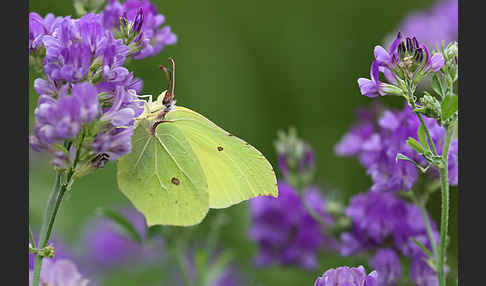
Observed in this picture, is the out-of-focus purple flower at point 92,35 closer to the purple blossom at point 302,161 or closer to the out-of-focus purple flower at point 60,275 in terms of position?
the out-of-focus purple flower at point 60,275

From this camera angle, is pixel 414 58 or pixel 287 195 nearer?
pixel 414 58

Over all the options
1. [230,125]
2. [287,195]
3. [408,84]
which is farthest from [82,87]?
[230,125]

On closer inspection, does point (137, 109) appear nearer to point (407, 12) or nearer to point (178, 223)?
point (178, 223)

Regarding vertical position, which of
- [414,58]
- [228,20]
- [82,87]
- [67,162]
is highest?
[228,20]

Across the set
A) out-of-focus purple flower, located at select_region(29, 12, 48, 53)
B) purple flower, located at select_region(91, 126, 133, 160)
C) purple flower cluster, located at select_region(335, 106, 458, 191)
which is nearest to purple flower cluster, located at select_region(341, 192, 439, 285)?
purple flower cluster, located at select_region(335, 106, 458, 191)

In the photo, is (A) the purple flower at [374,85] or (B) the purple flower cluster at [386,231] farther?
(B) the purple flower cluster at [386,231]

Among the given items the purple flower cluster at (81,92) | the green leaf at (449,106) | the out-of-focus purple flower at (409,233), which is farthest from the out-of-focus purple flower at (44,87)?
the out-of-focus purple flower at (409,233)

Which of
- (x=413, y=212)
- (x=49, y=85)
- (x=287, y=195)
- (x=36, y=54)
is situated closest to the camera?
(x=49, y=85)
